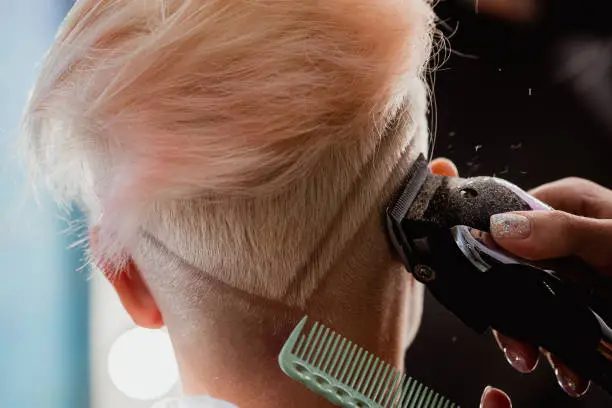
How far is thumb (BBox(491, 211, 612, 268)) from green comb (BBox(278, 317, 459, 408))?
0.19 m

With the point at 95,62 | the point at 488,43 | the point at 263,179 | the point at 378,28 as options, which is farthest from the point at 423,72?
the point at 488,43

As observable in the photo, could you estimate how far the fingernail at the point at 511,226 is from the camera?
655mm

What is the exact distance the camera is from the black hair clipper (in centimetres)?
63

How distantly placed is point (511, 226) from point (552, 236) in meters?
0.05

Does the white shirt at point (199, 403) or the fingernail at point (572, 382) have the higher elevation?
the white shirt at point (199, 403)

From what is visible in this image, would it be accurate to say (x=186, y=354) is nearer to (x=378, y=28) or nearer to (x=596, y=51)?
(x=378, y=28)

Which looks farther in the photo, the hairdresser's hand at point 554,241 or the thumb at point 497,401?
the thumb at point 497,401

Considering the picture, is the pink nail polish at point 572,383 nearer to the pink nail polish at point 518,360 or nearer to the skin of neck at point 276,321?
the pink nail polish at point 518,360

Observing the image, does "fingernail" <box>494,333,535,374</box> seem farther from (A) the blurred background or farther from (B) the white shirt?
(A) the blurred background

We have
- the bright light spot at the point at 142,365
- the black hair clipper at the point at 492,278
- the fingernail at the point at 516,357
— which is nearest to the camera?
the black hair clipper at the point at 492,278

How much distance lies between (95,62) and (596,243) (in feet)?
1.87

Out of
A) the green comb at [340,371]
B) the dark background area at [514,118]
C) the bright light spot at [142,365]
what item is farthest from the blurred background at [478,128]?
the green comb at [340,371]

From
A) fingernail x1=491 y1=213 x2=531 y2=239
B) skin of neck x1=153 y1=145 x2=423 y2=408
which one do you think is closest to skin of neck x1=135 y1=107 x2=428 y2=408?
skin of neck x1=153 y1=145 x2=423 y2=408

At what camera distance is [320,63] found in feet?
2.16
